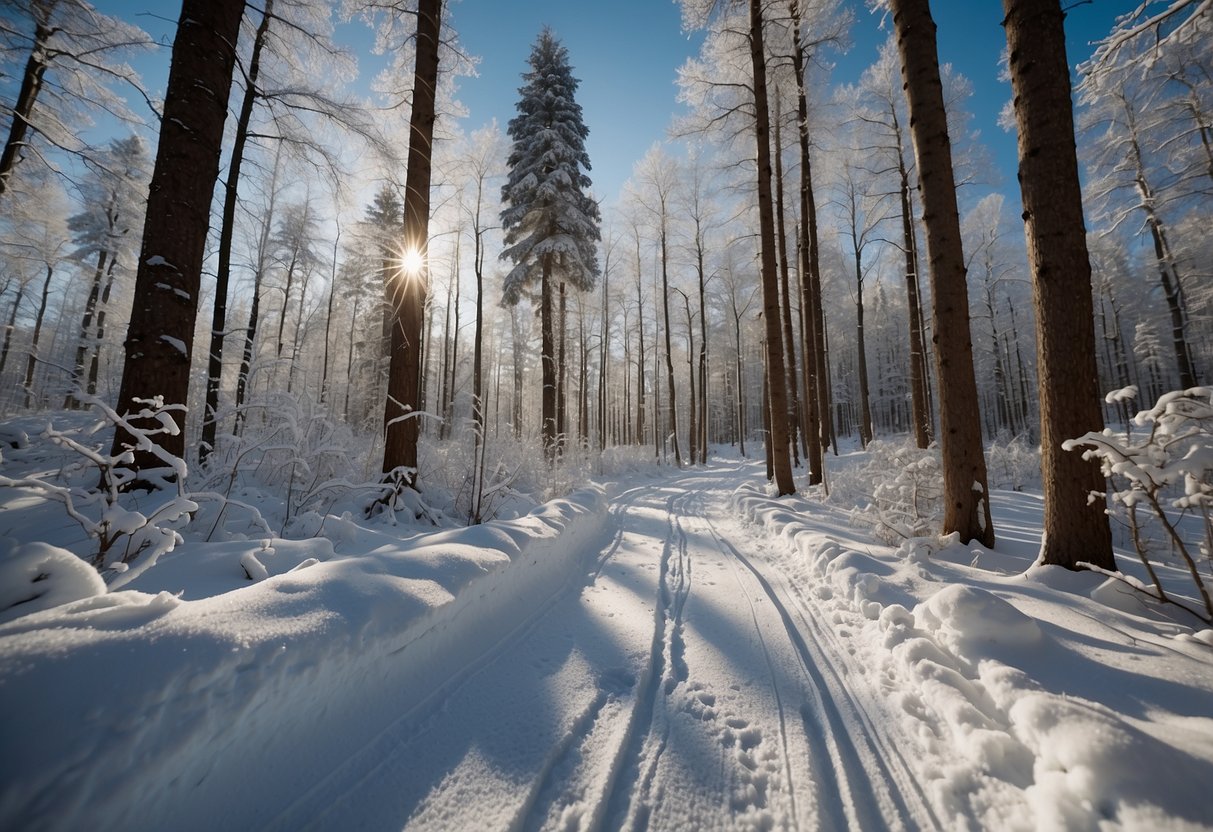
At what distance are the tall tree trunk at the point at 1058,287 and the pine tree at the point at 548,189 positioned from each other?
9628mm

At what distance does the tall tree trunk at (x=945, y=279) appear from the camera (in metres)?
3.97

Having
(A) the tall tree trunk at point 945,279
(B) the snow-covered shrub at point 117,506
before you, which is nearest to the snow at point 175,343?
(B) the snow-covered shrub at point 117,506

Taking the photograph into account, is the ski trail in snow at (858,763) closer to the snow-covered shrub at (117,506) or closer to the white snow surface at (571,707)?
the white snow surface at (571,707)

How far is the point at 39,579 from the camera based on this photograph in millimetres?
1412

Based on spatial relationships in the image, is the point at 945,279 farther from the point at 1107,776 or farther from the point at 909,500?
the point at 1107,776

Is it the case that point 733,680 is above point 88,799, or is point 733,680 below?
below

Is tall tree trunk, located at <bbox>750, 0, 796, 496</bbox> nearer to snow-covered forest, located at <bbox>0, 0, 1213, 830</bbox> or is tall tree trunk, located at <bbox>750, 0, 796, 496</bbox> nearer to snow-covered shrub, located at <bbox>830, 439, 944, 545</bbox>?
snow-covered forest, located at <bbox>0, 0, 1213, 830</bbox>

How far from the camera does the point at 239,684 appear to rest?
136 cm

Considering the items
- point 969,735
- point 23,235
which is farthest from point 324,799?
point 23,235

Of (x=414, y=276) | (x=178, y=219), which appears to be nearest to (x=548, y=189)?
(x=414, y=276)

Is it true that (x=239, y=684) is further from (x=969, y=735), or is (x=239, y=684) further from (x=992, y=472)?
(x=992, y=472)

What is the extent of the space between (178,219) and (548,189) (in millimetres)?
9486

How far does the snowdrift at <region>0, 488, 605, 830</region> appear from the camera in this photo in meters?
0.99

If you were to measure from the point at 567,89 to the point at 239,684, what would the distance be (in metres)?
15.5
